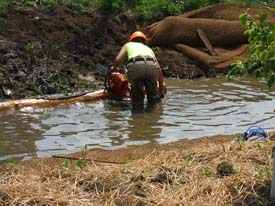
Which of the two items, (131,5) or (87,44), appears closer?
(87,44)

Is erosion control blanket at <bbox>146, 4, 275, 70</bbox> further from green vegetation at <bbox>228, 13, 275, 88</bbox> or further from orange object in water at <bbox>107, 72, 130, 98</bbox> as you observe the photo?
green vegetation at <bbox>228, 13, 275, 88</bbox>

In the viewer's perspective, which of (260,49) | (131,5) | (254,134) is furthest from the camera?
(131,5)

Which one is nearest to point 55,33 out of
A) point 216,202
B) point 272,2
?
point 272,2

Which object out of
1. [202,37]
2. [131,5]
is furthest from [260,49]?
[131,5]

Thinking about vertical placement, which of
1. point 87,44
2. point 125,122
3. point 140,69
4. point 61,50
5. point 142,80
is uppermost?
point 87,44

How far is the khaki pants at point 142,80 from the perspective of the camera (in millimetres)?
11008

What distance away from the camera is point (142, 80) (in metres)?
11.3

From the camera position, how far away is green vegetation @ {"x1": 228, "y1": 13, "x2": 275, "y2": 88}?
5.25 meters

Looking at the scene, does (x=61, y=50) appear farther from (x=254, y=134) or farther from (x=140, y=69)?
(x=254, y=134)

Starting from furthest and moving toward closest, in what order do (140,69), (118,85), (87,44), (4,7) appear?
(4,7) < (87,44) < (118,85) < (140,69)

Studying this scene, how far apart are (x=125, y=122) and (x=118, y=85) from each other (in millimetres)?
1737

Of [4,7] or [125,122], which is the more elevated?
[4,7]

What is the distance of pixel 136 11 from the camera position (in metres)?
18.6

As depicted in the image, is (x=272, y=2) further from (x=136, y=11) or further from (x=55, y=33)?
(x=136, y=11)
